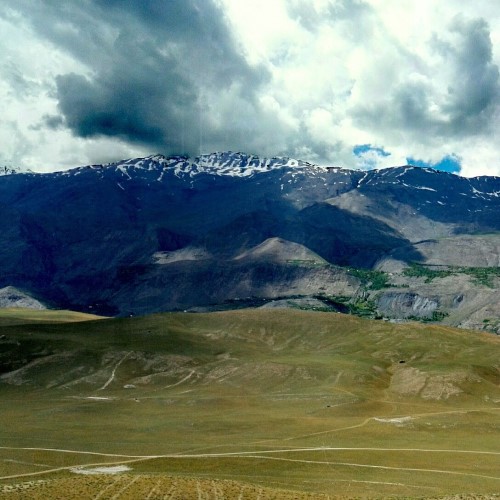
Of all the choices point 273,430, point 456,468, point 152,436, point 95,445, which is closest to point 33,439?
point 95,445

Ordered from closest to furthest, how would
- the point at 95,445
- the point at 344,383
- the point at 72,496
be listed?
the point at 72,496 < the point at 95,445 < the point at 344,383

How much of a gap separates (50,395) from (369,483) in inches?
5135


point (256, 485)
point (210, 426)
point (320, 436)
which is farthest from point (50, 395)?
point (256, 485)

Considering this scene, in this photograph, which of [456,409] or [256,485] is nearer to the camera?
[256,485]

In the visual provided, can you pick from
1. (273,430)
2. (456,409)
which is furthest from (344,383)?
(273,430)

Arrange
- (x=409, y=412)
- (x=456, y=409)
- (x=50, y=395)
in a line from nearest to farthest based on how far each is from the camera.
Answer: (x=409, y=412) → (x=456, y=409) → (x=50, y=395)

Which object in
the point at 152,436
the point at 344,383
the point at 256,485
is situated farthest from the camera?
the point at 344,383

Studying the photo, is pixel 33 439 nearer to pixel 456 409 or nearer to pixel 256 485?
pixel 256 485

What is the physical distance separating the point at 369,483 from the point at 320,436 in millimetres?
38599

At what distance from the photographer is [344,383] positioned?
197250 millimetres

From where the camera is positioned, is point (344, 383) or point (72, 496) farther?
point (344, 383)

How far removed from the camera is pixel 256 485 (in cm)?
7106

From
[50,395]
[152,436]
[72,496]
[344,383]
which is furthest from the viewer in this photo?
[344,383]

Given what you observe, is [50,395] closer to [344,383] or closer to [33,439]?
[33,439]
